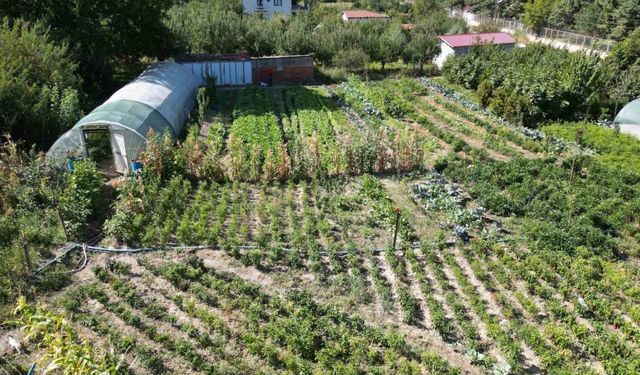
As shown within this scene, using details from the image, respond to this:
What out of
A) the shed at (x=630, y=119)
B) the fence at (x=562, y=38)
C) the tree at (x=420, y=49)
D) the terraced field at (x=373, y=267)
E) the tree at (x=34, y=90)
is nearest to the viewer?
the terraced field at (x=373, y=267)

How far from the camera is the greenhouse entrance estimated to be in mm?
16609

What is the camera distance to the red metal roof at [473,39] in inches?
1334

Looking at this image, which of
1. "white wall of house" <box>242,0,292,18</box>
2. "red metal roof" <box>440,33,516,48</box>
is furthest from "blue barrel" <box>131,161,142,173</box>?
"white wall of house" <box>242,0,292,18</box>

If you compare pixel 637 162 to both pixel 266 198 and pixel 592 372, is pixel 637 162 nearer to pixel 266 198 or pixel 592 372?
pixel 592 372

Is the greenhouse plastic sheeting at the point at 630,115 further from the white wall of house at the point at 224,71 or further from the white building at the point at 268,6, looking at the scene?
the white building at the point at 268,6

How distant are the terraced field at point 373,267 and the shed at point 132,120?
199 cm

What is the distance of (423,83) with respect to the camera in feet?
96.8

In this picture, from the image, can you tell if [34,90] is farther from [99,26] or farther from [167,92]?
[99,26]

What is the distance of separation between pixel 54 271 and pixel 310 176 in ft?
27.9

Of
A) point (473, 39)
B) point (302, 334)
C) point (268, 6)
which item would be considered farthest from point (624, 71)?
point (268, 6)

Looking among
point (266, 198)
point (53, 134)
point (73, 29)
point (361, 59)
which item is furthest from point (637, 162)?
point (73, 29)

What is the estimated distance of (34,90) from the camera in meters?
18.3

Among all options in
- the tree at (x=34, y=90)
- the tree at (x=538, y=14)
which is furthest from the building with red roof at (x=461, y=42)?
the tree at (x=34, y=90)

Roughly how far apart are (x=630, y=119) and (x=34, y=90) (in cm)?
2597
